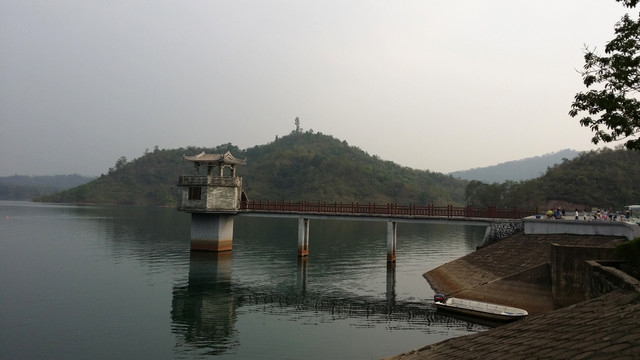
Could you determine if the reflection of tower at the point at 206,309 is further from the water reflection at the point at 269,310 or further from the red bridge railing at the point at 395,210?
the red bridge railing at the point at 395,210

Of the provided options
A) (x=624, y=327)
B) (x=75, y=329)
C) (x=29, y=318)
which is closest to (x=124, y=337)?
(x=75, y=329)

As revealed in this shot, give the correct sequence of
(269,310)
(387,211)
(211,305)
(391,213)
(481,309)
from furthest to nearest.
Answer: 1. (387,211)
2. (391,213)
3. (211,305)
4. (269,310)
5. (481,309)

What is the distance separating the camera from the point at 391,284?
146ft

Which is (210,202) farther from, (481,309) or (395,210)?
(481,309)

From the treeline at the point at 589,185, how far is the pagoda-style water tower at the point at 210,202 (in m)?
85.2

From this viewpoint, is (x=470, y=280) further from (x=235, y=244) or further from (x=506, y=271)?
(x=235, y=244)

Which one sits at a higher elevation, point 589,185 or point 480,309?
point 589,185

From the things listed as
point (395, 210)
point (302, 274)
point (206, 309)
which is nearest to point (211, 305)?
point (206, 309)

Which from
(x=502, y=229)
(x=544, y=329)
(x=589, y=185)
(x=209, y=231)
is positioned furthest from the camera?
(x=589, y=185)

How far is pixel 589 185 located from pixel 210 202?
93.7m

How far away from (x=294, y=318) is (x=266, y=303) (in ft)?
16.5

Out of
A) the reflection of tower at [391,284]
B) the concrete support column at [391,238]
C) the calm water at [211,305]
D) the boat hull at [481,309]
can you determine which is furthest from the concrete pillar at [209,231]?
the boat hull at [481,309]

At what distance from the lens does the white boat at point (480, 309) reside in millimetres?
29031

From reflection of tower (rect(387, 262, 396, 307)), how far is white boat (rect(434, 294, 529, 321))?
4651mm
